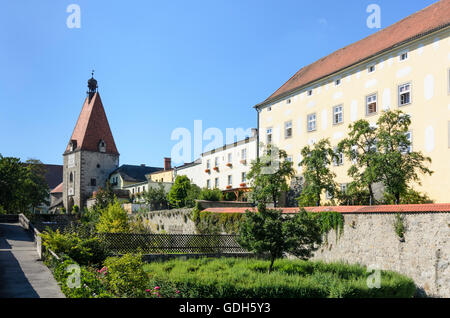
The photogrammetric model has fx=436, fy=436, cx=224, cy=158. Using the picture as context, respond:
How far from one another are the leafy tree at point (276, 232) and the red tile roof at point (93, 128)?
62219 millimetres

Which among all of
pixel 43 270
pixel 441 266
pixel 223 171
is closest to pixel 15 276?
pixel 43 270

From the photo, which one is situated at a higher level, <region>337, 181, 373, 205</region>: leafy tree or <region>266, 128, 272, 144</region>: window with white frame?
<region>266, 128, 272, 144</region>: window with white frame

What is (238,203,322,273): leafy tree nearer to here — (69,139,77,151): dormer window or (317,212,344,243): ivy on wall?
(317,212,344,243): ivy on wall

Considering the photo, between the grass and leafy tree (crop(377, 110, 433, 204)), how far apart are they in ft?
17.5

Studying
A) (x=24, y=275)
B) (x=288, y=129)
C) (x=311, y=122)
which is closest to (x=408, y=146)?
(x=311, y=122)

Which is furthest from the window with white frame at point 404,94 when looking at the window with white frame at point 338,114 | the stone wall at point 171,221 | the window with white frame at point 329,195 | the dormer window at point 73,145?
the dormer window at point 73,145

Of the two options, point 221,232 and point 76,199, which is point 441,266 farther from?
point 76,199

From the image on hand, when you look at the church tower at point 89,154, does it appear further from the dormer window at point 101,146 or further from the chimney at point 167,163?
the chimney at point 167,163

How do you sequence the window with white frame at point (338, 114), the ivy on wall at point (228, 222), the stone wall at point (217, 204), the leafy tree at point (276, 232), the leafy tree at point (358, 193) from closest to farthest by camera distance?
the leafy tree at point (276, 232), the ivy on wall at point (228, 222), the leafy tree at point (358, 193), the window with white frame at point (338, 114), the stone wall at point (217, 204)

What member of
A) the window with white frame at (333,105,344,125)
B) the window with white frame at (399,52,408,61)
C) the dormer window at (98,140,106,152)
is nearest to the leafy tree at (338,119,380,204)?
the window with white frame at (333,105,344,125)

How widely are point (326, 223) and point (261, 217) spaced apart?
508 cm

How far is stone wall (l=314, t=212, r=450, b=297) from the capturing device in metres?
15.7

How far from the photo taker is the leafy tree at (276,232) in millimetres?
16562
